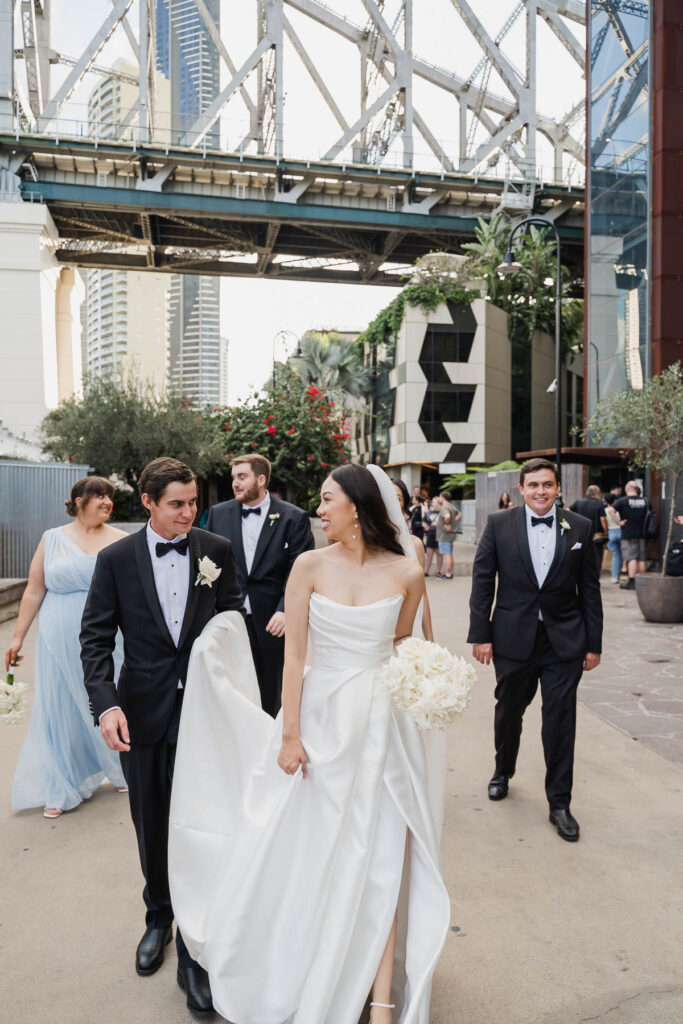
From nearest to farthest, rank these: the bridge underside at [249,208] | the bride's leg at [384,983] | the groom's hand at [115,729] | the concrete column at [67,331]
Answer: the bride's leg at [384,983], the groom's hand at [115,729], the bridge underside at [249,208], the concrete column at [67,331]

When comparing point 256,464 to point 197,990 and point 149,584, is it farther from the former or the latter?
point 197,990

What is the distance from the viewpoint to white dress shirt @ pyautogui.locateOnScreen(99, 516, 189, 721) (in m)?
3.21

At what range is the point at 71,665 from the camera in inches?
199

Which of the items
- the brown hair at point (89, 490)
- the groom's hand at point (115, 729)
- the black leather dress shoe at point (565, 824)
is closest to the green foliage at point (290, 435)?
the brown hair at point (89, 490)

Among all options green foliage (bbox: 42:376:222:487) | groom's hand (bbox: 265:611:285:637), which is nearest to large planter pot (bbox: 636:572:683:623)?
groom's hand (bbox: 265:611:285:637)

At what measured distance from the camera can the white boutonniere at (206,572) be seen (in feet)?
10.4

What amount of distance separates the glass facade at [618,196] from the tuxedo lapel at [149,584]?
20.2 meters

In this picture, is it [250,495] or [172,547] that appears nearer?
[172,547]

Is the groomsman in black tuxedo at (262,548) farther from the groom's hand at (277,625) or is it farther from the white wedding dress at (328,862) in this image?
the white wedding dress at (328,862)

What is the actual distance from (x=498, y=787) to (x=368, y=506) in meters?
2.88

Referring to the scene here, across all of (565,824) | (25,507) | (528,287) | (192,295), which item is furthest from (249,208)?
(192,295)

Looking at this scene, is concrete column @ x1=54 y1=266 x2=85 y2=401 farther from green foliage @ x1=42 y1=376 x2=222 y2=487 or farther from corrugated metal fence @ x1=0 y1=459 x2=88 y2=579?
corrugated metal fence @ x1=0 y1=459 x2=88 y2=579

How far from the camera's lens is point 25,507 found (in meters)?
15.8

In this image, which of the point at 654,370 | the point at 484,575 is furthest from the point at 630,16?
the point at 484,575
